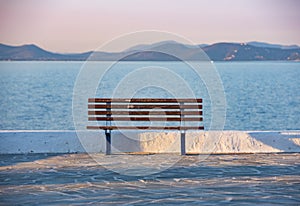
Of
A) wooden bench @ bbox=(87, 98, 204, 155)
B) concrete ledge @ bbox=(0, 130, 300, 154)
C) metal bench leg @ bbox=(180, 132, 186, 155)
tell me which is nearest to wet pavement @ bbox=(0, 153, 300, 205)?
metal bench leg @ bbox=(180, 132, 186, 155)

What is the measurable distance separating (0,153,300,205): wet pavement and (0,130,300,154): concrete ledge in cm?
34

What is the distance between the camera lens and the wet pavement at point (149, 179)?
785cm

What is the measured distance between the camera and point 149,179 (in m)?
9.16

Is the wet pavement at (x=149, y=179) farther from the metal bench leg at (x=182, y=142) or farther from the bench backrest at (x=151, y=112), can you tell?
the bench backrest at (x=151, y=112)

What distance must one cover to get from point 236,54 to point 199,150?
7945 centimetres

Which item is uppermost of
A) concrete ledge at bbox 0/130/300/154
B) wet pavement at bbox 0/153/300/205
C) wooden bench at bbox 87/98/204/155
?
wooden bench at bbox 87/98/204/155

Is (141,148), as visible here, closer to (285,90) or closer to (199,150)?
(199,150)

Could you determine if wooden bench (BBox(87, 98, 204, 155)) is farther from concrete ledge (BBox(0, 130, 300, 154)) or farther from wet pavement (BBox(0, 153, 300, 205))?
wet pavement (BBox(0, 153, 300, 205))

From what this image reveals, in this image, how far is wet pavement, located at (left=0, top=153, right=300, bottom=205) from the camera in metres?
7.85

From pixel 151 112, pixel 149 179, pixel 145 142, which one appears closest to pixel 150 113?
pixel 151 112

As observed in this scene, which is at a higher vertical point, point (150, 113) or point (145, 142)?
point (150, 113)

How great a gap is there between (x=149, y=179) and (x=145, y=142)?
9.37ft

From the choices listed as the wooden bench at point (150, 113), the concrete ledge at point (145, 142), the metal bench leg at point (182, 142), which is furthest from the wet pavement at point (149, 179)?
the wooden bench at point (150, 113)

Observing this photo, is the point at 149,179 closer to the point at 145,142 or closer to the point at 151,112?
the point at 151,112
